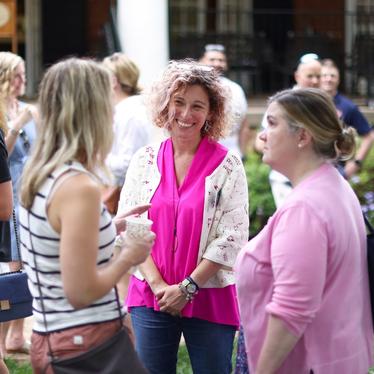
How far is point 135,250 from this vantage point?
126 inches

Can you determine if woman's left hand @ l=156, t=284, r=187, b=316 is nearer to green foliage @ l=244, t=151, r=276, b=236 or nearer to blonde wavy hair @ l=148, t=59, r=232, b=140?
blonde wavy hair @ l=148, t=59, r=232, b=140

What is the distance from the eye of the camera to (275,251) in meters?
3.23

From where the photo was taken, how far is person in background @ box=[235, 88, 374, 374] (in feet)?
10.5

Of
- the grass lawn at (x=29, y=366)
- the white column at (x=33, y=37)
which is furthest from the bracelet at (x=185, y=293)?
the white column at (x=33, y=37)

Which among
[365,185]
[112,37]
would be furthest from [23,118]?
[112,37]

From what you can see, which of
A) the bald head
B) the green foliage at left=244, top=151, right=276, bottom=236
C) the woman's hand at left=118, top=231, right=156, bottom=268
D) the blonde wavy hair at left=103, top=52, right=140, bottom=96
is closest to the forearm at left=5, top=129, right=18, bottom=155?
the blonde wavy hair at left=103, top=52, right=140, bottom=96

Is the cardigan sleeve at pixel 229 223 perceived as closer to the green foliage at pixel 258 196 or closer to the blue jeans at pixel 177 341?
the blue jeans at pixel 177 341

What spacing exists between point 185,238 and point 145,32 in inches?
291

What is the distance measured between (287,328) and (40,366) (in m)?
0.84

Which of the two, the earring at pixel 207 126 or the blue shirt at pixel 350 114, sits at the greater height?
the earring at pixel 207 126

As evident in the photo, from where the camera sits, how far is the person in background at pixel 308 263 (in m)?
3.19

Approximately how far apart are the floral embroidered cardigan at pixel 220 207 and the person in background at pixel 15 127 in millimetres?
2157

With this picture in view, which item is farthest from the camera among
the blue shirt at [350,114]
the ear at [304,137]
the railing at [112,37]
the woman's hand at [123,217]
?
the railing at [112,37]

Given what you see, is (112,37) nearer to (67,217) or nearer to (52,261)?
(52,261)
